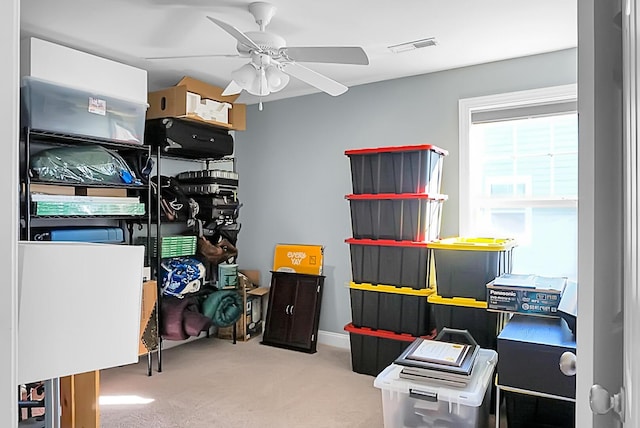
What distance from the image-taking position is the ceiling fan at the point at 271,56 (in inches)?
98.1

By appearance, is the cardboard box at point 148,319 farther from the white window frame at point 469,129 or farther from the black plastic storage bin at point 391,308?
the white window frame at point 469,129

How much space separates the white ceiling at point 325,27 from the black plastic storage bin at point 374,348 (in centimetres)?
201

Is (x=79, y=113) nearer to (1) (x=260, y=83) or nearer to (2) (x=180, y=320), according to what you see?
(1) (x=260, y=83)

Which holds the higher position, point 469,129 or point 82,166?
point 469,129

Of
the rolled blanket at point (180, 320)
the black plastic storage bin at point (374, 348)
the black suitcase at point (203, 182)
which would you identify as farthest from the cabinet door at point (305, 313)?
the black suitcase at point (203, 182)

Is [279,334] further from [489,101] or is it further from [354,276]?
[489,101]

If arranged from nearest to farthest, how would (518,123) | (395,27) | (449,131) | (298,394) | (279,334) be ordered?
(395,27), (298,394), (518,123), (449,131), (279,334)

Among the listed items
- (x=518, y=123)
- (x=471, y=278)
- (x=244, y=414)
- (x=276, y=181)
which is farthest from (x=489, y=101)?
(x=244, y=414)

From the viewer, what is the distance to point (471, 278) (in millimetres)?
3150

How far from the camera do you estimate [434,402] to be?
238 centimetres

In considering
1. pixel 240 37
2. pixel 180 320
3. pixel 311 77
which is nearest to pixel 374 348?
pixel 180 320

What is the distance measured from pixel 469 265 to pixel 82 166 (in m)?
2.65

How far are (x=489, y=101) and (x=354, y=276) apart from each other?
164cm

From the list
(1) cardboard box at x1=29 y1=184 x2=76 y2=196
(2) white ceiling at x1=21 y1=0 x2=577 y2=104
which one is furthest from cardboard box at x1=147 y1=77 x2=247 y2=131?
(1) cardboard box at x1=29 y1=184 x2=76 y2=196
